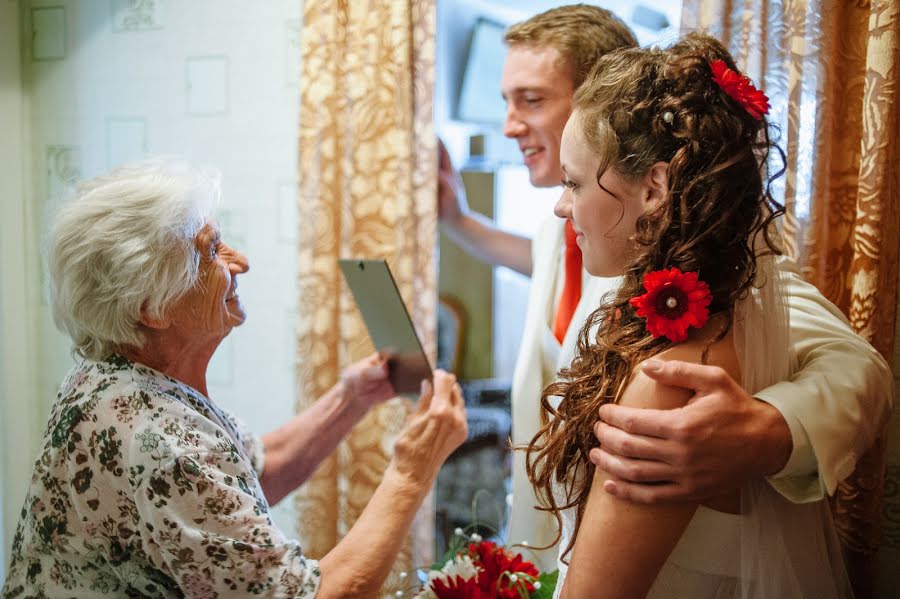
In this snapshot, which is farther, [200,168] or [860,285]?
[860,285]

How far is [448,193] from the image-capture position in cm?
219

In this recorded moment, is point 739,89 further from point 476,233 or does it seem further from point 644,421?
point 476,233

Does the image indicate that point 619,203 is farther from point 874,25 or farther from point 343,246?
point 343,246

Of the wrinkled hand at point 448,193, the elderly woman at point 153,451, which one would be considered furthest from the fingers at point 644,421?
the wrinkled hand at point 448,193

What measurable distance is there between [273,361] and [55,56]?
1.23 metres

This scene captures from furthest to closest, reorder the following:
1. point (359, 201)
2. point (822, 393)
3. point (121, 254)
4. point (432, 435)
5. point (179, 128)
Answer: point (179, 128) < point (359, 201) < point (432, 435) < point (121, 254) < point (822, 393)

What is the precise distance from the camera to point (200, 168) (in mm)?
1428

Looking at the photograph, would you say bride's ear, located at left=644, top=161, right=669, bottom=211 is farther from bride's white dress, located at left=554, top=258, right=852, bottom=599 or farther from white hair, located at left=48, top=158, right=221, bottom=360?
white hair, located at left=48, top=158, right=221, bottom=360

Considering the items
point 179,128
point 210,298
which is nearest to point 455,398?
point 210,298

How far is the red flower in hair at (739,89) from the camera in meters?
1.05

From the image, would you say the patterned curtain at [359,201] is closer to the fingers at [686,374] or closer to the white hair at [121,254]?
the white hair at [121,254]

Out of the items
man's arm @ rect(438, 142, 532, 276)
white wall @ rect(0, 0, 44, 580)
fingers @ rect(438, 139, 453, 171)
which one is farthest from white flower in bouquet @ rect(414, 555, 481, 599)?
white wall @ rect(0, 0, 44, 580)

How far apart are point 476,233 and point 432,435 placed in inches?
33.0

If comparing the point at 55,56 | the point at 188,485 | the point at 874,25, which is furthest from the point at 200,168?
the point at 55,56
